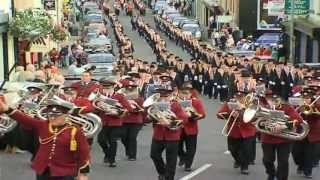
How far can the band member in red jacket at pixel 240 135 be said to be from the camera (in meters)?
16.0

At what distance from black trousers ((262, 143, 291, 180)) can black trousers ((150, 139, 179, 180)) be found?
4.84 feet

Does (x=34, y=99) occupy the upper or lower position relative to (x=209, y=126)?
upper

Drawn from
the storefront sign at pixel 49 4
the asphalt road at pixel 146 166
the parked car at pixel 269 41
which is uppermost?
the storefront sign at pixel 49 4

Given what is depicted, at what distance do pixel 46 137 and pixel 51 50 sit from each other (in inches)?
1180

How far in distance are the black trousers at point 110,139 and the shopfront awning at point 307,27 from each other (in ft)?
70.7

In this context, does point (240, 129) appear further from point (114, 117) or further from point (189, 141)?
point (114, 117)

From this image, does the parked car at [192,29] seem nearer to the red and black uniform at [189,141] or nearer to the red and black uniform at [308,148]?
the red and black uniform at [189,141]

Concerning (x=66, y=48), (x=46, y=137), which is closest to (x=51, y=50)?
(x=66, y=48)

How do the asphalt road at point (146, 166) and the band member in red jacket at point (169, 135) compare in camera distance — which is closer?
the band member in red jacket at point (169, 135)

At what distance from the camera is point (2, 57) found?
111 ft

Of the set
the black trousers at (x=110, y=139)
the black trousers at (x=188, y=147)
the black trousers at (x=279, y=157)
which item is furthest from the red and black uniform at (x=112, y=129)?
the black trousers at (x=279, y=157)

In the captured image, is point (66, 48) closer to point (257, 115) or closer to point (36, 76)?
point (36, 76)

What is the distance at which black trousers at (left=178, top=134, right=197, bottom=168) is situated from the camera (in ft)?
53.5

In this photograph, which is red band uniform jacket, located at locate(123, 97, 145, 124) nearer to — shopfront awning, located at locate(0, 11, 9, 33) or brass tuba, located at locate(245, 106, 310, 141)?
brass tuba, located at locate(245, 106, 310, 141)
